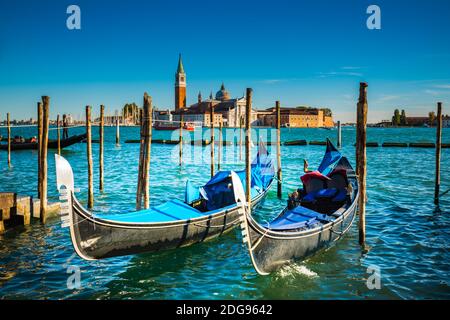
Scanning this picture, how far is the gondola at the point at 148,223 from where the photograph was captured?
4590mm

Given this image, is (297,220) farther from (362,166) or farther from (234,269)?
(362,166)

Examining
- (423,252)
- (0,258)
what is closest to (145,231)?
(0,258)

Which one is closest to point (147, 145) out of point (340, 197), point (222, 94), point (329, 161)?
point (340, 197)

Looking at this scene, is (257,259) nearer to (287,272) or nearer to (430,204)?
(287,272)

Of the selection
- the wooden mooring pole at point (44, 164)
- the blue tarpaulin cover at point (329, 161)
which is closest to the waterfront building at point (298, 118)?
the blue tarpaulin cover at point (329, 161)

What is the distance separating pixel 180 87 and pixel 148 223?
9702cm

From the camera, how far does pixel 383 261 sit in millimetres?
5723

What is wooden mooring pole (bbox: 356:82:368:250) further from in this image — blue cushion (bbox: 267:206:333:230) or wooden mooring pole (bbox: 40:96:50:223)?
wooden mooring pole (bbox: 40:96:50:223)

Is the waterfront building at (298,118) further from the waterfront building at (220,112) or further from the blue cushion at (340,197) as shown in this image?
the blue cushion at (340,197)

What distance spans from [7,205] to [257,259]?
14.8 feet

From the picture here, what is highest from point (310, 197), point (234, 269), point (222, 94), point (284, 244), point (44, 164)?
point (222, 94)

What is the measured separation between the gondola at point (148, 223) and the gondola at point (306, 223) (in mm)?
937

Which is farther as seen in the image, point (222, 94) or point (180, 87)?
point (222, 94)

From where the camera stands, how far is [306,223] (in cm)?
552
